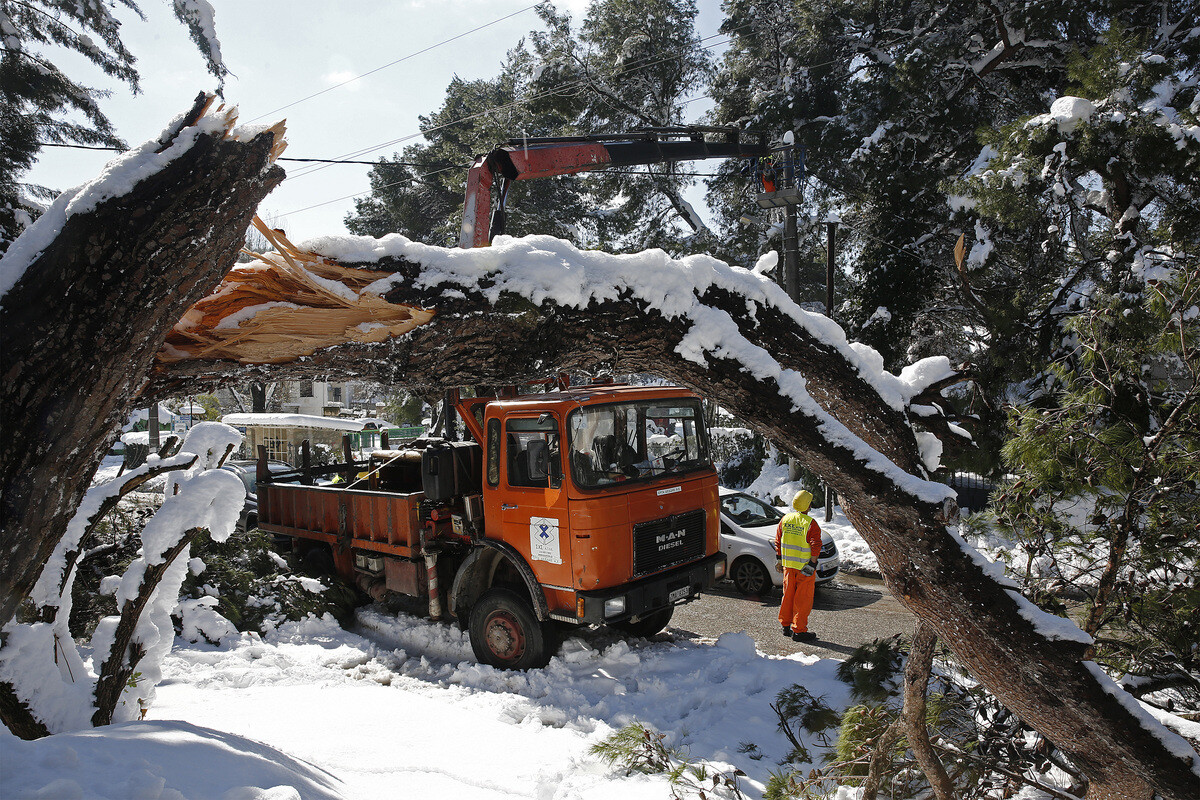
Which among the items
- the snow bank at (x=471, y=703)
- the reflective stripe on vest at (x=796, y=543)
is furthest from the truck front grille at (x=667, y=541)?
the reflective stripe on vest at (x=796, y=543)

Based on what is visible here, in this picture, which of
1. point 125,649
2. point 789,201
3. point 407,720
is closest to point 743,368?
point 125,649

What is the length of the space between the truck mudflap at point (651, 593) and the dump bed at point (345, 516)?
2.46m

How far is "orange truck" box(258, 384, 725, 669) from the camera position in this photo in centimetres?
587

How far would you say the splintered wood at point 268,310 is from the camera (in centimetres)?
211

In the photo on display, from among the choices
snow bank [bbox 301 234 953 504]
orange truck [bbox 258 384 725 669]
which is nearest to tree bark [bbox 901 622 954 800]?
snow bank [bbox 301 234 953 504]

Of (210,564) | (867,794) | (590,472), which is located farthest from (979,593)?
(210,564)

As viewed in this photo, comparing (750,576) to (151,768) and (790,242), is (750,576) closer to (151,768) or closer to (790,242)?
(790,242)

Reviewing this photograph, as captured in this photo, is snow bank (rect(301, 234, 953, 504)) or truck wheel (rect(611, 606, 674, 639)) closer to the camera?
snow bank (rect(301, 234, 953, 504))

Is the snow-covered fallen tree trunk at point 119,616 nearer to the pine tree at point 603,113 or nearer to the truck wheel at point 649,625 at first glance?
the truck wheel at point 649,625

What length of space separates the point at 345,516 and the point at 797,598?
17.9 feet

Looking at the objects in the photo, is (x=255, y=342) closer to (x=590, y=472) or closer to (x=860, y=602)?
(x=590, y=472)

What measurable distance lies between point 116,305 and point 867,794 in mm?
3419

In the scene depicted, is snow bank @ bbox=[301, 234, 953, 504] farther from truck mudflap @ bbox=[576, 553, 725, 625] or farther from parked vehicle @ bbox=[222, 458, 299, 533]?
parked vehicle @ bbox=[222, 458, 299, 533]

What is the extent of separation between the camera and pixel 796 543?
727cm
